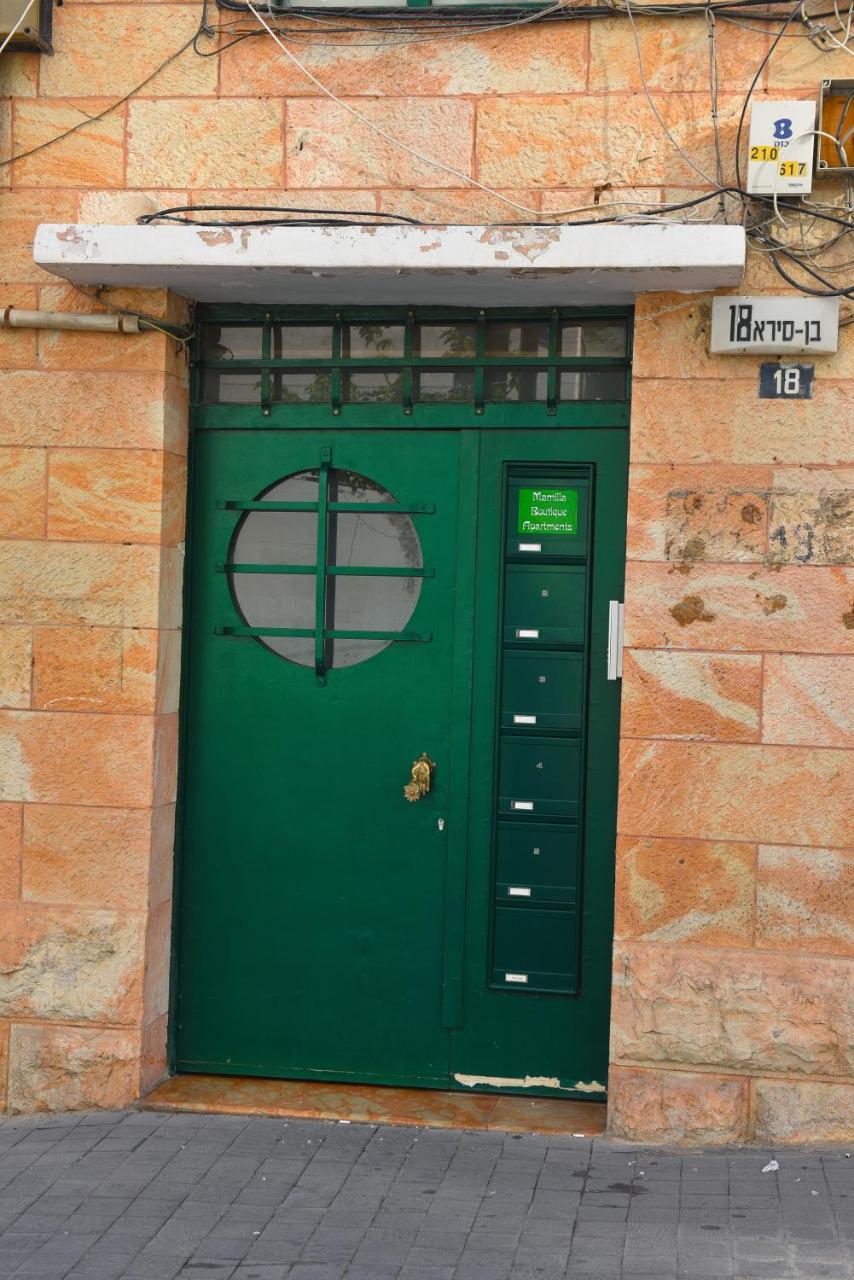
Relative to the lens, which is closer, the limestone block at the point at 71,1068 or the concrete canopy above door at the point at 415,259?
the concrete canopy above door at the point at 415,259

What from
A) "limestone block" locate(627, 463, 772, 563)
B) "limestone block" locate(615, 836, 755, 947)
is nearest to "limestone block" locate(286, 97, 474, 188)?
"limestone block" locate(627, 463, 772, 563)

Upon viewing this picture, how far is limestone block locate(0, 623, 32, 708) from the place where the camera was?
5.79 m

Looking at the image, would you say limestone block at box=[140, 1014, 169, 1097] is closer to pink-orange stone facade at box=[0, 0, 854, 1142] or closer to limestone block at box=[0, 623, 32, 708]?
pink-orange stone facade at box=[0, 0, 854, 1142]

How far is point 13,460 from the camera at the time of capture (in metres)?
5.81

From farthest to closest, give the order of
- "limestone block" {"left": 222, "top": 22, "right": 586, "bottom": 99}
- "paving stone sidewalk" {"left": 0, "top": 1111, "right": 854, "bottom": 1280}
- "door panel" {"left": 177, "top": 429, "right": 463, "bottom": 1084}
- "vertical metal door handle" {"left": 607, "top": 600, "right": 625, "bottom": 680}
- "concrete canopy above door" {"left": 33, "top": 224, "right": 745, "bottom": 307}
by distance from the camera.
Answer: "door panel" {"left": 177, "top": 429, "right": 463, "bottom": 1084} < "vertical metal door handle" {"left": 607, "top": 600, "right": 625, "bottom": 680} < "limestone block" {"left": 222, "top": 22, "right": 586, "bottom": 99} < "concrete canopy above door" {"left": 33, "top": 224, "right": 745, "bottom": 307} < "paving stone sidewalk" {"left": 0, "top": 1111, "right": 854, "bottom": 1280}

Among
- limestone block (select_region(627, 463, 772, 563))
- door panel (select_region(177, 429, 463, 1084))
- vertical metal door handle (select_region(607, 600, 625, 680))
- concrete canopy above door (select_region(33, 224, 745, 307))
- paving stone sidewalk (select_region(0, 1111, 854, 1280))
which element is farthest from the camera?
door panel (select_region(177, 429, 463, 1084))

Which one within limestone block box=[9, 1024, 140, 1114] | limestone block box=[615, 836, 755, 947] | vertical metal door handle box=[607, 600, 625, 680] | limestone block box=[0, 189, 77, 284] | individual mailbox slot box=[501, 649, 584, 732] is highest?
limestone block box=[0, 189, 77, 284]

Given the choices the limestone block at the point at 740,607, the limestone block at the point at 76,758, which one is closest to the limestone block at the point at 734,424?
the limestone block at the point at 740,607

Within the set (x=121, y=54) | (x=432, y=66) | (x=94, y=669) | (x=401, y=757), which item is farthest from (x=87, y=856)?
(x=432, y=66)

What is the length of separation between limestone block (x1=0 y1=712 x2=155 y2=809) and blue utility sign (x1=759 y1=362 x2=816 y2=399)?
8.73 feet

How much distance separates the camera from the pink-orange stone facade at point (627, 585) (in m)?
5.34

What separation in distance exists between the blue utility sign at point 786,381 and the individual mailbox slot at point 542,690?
4.05ft

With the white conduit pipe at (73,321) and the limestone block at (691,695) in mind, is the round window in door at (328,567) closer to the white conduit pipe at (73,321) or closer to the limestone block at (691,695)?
the white conduit pipe at (73,321)

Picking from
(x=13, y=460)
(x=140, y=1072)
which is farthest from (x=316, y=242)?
(x=140, y=1072)
